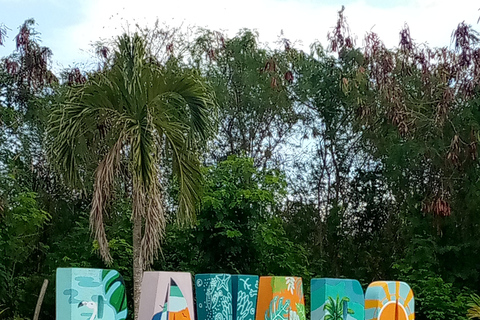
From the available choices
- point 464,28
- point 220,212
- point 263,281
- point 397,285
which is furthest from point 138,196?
point 464,28

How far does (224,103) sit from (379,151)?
350cm

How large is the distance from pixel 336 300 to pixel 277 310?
1.46 ft

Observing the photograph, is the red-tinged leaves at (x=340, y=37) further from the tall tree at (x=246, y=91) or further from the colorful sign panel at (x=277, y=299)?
the colorful sign panel at (x=277, y=299)

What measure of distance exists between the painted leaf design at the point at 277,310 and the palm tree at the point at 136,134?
100.0 inches

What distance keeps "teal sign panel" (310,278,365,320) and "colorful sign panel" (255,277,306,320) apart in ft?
0.51

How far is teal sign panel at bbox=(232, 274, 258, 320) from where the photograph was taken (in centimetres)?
449

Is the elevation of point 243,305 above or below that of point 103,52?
below

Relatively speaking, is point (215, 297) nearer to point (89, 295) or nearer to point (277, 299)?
point (277, 299)

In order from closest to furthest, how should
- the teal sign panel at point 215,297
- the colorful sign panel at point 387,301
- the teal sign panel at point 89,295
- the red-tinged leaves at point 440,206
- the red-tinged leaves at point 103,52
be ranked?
the teal sign panel at point 89,295 → the teal sign panel at point 215,297 → the colorful sign panel at point 387,301 → the red-tinged leaves at point 440,206 → the red-tinged leaves at point 103,52

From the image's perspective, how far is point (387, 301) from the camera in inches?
189

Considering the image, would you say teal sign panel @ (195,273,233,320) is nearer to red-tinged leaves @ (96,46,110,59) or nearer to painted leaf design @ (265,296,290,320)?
painted leaf design @ (265,296,290,320)

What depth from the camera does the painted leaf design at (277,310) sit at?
4.45m

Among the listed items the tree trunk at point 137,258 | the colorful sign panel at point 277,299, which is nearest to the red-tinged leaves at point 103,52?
the tree trunk at point 137,258

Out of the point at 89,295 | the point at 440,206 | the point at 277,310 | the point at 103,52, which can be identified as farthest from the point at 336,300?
the point at 103,52
